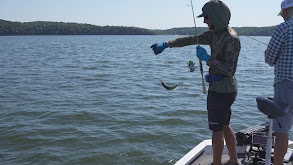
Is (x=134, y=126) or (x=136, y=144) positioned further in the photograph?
(x=134, y=126)

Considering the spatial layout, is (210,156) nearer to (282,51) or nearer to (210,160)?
(210,160)

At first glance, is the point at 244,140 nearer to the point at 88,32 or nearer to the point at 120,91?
the point at 120,91

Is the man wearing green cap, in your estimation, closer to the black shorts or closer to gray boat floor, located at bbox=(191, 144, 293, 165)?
the black shorts

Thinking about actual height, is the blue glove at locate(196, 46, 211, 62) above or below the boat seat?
above

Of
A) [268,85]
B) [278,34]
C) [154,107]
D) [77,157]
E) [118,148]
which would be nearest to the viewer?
[278,34]

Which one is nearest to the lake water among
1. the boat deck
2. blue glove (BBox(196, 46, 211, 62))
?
the boat deck

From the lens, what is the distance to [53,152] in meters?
7.36

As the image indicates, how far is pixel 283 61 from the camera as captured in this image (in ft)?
11.6

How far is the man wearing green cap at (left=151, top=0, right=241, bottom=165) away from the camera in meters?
3.80

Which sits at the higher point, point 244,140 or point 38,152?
point 244,140

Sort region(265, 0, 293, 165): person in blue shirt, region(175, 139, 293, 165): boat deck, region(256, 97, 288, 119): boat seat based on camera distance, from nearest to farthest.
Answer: region(256, 97, 288, 119): boat seat → region(265, 0, 293, 165): person in blue shirt → region(175, 139, 293, 165): boat deck

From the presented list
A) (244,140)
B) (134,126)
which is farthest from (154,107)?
(244,140)

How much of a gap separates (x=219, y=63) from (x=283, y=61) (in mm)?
645

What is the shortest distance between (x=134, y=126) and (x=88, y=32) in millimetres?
151343
